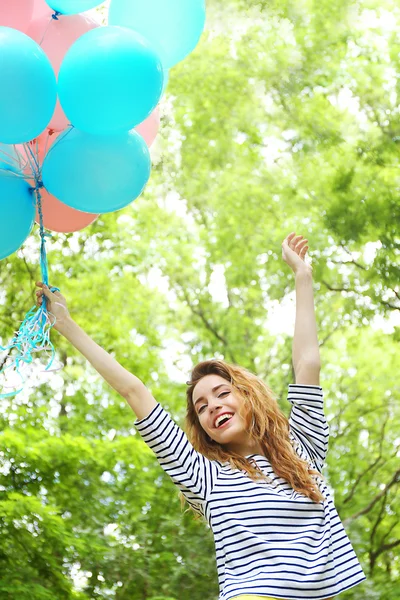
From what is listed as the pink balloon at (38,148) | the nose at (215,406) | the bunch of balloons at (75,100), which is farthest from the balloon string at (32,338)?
the nose at (215,406)

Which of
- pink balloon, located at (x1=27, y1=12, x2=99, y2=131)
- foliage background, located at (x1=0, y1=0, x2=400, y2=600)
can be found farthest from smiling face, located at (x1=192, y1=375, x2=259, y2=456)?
foliage background, located at (x1=0, y1=0, x2=400, y2=600)

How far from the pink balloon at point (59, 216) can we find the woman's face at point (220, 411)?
61 centimetres

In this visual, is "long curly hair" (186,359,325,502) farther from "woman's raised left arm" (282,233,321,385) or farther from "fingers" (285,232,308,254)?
"fingers" (285,232,308,254)

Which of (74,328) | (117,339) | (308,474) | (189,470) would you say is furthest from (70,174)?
(117,339)

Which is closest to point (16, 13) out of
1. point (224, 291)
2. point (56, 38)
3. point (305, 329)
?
point (56, 38)

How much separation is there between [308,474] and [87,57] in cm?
93

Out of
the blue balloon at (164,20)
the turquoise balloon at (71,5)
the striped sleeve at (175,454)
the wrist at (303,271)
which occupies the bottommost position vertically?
the striped sleeve at (175,454)

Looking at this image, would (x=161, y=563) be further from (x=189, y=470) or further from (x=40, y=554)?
(x=189, y=470)

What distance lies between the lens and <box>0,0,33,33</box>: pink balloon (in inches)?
68.8

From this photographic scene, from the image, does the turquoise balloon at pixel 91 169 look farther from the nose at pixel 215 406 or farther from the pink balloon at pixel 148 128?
the nose at pixel 215 406

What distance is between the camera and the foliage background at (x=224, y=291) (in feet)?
15.3

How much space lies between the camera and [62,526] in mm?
4309

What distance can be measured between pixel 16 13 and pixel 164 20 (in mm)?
334

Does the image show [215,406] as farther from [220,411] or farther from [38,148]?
[38,148]
